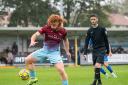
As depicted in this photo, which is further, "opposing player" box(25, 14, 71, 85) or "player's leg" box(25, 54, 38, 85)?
"player's leg" box(25, 54, 38, 85)

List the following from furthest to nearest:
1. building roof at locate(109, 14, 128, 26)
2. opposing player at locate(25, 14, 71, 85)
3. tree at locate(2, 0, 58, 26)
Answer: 1. building roof at locate(109, 14, 128, 26)
2. tree at locate(2, 0, 58, 26)
3. opposing player at locate(25, 14, 71, 85)

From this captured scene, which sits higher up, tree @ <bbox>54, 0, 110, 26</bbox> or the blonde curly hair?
the blonde curly hair

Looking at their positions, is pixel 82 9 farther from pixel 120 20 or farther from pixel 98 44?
pixel 120 20

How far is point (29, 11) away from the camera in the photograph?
201 ft

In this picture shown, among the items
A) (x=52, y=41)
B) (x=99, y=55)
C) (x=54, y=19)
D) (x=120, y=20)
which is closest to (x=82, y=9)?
(x=99, y=55)

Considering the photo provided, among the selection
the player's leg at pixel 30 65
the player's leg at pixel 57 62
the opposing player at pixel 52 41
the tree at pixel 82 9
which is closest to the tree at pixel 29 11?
the tree at pixel 82 9

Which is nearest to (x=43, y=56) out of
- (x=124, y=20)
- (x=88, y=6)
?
(x=88, y=6)

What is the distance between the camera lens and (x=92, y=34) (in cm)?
1475

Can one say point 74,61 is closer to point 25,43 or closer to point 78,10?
point 25,43

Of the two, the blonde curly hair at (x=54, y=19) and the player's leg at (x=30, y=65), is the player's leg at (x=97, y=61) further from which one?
the blonde curly hair at (x=54, y=19)

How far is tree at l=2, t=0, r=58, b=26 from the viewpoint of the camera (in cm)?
6091

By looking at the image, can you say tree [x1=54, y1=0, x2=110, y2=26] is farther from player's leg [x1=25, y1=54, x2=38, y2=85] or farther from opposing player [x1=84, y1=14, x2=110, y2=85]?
player's leg [x1=25, y1=54, x2=38, y2=85]

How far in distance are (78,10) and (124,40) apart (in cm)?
2502

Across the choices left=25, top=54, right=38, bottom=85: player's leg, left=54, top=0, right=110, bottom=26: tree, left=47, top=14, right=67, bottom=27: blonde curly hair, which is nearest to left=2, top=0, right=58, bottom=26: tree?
left=54, top=0, right=110, bottom=26: tree
